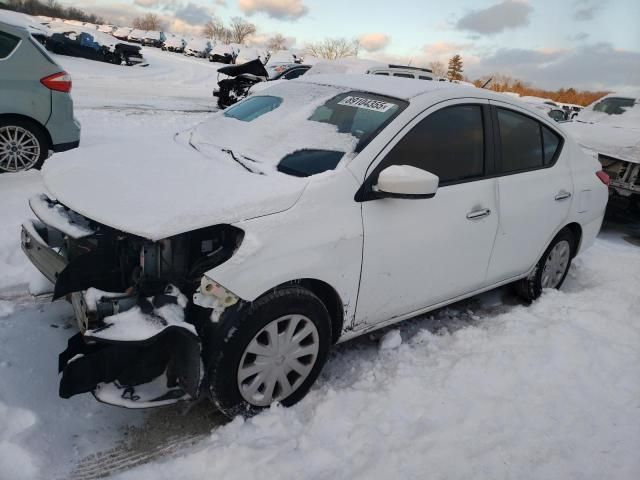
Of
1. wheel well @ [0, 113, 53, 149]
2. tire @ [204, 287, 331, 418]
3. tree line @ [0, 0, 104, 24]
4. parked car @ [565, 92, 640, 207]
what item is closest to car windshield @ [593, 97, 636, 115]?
parked car @ [565, 92, 640, 207]

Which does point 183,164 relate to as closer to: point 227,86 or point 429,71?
point 429,71

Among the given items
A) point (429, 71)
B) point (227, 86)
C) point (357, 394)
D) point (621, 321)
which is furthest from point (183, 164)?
point (227, 86)

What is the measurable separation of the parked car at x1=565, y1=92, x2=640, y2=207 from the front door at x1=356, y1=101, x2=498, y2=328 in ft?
10.2

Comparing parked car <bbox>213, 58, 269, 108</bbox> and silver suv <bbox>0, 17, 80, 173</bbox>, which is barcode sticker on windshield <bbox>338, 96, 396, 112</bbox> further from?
parked car <bbox>213, 58, 269, 108</bbox>

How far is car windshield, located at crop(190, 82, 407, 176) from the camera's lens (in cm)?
285

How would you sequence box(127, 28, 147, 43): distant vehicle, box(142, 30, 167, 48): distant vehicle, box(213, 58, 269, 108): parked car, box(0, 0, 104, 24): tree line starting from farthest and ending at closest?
box(0, 0, 104, 24): tree line
box(127, 28, 147, 43): distant vehicle
box(142, 30, 167, 48): distant vehicle
box(213, 58, 269, 108): parked car

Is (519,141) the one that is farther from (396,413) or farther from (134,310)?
(134,310)

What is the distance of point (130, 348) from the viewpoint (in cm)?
221

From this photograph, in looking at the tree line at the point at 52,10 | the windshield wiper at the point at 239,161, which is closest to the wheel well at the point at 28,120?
the windshield wiper at the point at 239,161

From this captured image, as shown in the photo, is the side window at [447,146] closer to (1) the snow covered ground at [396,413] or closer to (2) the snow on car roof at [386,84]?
(2) the snow on car roof at [386,84]

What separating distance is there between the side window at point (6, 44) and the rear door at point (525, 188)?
534 cm

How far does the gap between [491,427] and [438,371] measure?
1.65ft

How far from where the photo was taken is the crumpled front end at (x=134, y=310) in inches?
86.0

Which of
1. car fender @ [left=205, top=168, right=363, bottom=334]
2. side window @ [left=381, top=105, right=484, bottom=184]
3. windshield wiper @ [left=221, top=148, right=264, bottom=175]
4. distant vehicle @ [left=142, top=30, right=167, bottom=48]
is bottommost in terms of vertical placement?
car fender @ [left=205, top=168, right=363, bottom=334]
